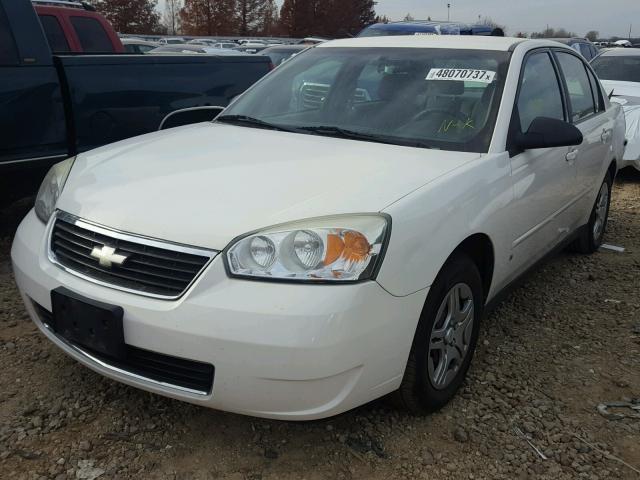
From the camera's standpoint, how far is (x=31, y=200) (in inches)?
205

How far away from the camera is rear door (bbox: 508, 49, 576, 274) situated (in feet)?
9.90

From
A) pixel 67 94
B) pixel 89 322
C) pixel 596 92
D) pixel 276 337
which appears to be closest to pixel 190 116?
pixel 67 94

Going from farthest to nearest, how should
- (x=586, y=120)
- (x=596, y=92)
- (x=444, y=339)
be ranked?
(x=596, y=92) < (x=586, y=120) < (x=444, y=339)

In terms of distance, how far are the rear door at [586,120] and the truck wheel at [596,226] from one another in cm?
29

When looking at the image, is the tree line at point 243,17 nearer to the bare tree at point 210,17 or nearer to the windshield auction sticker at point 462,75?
the bare tree at point 210,17

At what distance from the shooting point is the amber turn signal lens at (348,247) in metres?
2.08

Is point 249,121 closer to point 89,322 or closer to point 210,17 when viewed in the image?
point 89,322

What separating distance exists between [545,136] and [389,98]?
796 millimetres

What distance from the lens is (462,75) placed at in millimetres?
3164

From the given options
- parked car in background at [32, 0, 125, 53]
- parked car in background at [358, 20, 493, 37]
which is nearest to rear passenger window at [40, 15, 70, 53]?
parked car in background at [32, 0, 125, 53]

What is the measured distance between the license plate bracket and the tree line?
153 ft

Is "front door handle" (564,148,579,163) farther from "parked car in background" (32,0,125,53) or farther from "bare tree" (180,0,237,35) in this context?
"bare tree" (180,0,237,35)

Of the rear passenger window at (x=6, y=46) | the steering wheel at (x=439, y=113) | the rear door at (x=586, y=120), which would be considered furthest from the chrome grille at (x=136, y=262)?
the rear door at (x=586, y=120)

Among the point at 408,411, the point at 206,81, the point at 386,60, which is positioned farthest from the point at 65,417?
the point at 206,81
